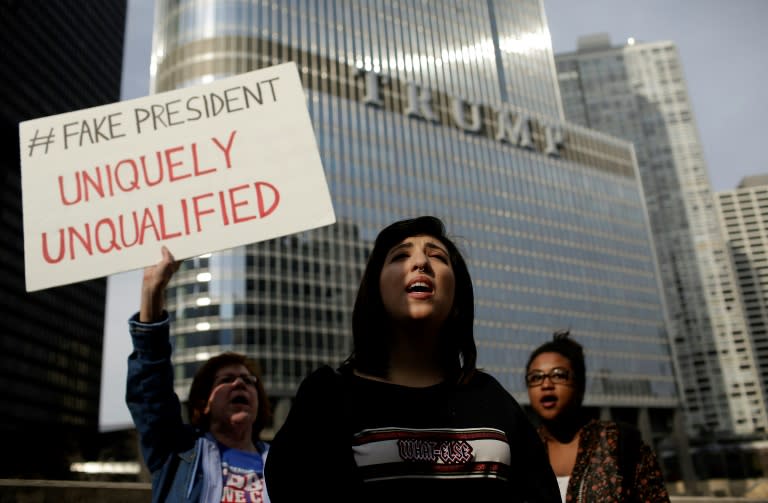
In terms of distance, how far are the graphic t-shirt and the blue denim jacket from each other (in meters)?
0.07

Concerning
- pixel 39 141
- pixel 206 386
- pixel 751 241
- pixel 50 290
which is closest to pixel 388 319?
pixel 206 386

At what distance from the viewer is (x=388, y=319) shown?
2.03 m

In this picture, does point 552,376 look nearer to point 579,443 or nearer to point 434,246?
point 579,443

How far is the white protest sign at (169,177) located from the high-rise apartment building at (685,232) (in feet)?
501

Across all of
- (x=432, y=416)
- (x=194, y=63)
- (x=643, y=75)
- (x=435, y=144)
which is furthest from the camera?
(x=643, y=75)

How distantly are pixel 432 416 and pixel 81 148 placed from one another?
2641mm

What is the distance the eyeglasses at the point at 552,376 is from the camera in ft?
12.1

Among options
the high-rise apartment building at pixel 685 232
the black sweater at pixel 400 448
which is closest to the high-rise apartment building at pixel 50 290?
the black sweater at pixel 400 448

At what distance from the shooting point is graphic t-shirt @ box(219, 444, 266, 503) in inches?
122

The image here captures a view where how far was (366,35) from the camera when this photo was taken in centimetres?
8200

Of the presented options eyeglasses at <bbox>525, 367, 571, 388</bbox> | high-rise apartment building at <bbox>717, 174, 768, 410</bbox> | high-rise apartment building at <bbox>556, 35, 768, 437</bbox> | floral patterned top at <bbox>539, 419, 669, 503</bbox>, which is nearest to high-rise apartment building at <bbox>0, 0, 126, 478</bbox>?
eyeglasses at <bbox>525, 367, 571, 388</bbox>

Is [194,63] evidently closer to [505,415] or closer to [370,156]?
[370,156]

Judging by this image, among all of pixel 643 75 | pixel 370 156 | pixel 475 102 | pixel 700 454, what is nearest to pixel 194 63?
pixel 370 156

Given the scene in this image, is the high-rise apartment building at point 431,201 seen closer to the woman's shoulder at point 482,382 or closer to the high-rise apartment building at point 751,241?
the woman's shoulder at point 482,382
